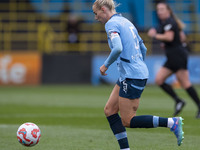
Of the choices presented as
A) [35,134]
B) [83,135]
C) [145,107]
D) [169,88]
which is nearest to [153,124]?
[35,134]

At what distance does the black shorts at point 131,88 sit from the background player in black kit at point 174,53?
469 centimetres

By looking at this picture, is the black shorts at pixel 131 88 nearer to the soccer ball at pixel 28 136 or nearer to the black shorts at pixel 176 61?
the soccer ball at pixel 28 136

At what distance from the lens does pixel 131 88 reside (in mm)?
6105

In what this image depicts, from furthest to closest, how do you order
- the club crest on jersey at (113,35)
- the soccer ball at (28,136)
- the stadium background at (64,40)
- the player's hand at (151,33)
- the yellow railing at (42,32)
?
the yellow railing at (42,32), the stadium background at (64,40), the player's hand at (151,33), the soccer ball at (28,136), the club crest on jersey at (113,35)

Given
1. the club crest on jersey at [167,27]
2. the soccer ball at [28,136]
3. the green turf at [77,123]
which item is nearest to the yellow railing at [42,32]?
the green turf at [77,123]

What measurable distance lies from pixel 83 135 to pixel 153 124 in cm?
227

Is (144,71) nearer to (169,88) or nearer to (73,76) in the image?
(169,88)

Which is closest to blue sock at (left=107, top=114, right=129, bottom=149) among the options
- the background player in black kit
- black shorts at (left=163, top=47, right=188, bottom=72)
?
the background player in black kit

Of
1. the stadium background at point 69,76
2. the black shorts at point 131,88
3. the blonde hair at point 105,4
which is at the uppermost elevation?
the blonde hair at point 105,4

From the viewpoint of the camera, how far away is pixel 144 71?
619 cm

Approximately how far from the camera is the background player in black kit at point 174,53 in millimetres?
10867

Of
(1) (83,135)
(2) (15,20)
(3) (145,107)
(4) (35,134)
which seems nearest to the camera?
(4) (35,134)

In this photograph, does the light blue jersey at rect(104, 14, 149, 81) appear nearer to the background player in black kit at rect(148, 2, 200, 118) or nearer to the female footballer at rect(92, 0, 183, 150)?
the female footballer at rect(92, 0, 183, 150)

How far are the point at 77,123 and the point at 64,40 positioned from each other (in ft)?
51.6
